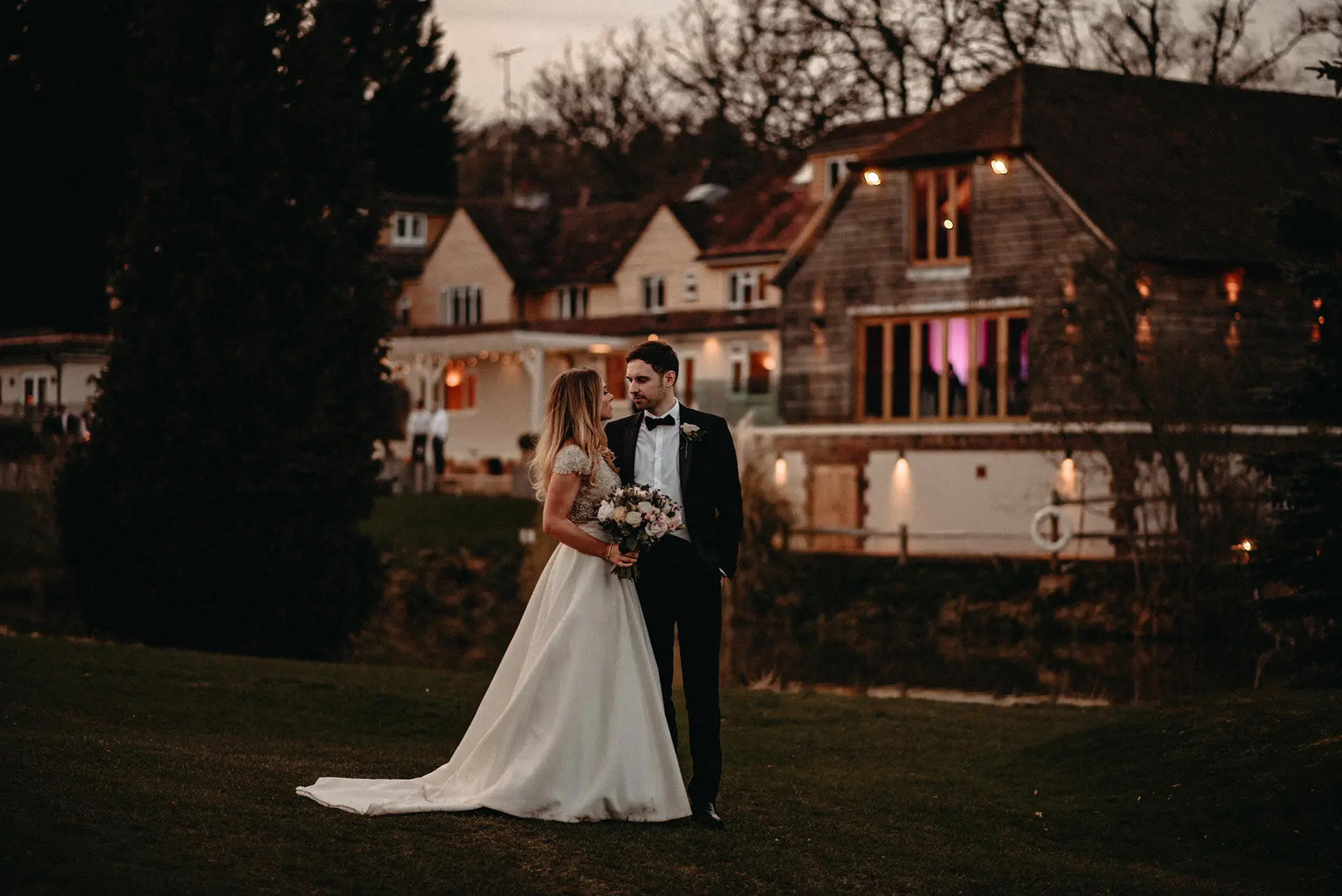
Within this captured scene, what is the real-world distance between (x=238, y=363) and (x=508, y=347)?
3434 centimetres

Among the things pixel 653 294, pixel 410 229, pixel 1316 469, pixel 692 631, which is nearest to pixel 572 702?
pixel 692 631

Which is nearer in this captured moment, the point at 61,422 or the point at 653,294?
the point at 61,422

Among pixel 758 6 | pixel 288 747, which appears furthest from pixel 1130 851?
pixel 758 6

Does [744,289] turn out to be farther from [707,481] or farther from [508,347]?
[707,481]

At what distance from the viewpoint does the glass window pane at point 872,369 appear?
37531 millimetres

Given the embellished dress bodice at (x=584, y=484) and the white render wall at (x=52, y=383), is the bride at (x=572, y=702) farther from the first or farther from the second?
the white render wall at (x=52, y=383)

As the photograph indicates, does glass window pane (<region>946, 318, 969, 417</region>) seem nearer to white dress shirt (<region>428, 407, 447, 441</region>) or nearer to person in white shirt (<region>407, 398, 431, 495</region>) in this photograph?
white dress shirt (<region>428, 407, 447, 441</region>)

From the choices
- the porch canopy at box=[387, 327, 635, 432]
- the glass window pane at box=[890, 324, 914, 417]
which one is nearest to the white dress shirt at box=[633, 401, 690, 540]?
the glass window pane at box=[890, 324, 914, 417]

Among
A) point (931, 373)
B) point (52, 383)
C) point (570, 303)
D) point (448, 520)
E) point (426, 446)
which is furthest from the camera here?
point (570, 303)

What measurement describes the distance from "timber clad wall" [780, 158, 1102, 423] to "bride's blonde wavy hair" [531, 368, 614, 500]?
27.3m

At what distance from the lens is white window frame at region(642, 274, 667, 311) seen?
2149 inches

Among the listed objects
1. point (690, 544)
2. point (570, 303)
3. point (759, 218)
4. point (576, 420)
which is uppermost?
point (759, 218)

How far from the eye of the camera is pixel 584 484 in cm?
884

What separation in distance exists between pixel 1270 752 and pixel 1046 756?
1882mm
